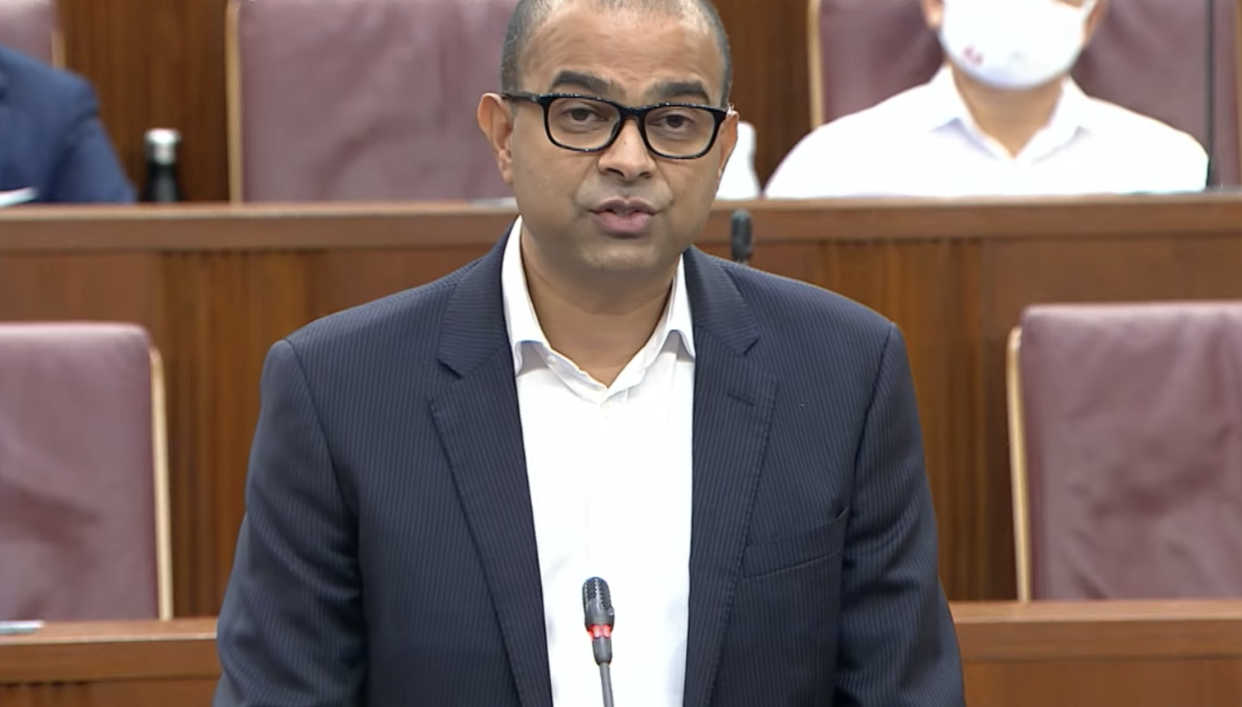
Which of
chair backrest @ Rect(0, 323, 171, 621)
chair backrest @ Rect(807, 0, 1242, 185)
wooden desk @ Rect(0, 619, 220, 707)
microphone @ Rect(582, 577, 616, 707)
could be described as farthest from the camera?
chair backrest @ Rect(807, 0, 1242, 185)

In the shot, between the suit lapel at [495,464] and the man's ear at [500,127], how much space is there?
0.11 ft

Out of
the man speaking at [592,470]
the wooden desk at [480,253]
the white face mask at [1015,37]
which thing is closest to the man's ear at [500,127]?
the man speaking at [592,470]

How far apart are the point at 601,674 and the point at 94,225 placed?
52 cm

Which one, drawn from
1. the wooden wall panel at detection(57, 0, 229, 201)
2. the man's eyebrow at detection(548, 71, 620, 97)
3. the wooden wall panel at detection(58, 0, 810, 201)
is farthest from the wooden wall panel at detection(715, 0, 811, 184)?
the man's eyebrow at detection(548, 71, 620, 97)

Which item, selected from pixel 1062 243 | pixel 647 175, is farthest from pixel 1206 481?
pixel 647 175

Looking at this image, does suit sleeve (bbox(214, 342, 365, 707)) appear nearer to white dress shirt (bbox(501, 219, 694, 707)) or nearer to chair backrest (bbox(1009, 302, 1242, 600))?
white dress shirt (bbox(501, 219, 694, 707))

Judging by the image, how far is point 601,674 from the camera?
18.3 inches

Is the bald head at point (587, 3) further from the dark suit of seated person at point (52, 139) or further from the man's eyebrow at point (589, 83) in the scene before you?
the dark suit of seated person at point (52, 139)

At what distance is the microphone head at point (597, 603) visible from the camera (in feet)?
1.56

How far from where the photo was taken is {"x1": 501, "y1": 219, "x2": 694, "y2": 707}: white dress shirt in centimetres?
52

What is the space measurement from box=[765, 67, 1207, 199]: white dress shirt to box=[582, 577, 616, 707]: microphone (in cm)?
70

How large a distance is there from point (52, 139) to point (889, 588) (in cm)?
76

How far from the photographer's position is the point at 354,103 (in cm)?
121

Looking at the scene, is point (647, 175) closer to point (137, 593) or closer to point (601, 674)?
point (601, 674)
